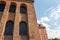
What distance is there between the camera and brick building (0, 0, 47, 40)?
15.7 meters

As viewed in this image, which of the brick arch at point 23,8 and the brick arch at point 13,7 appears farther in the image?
the brick arch at point 23,8

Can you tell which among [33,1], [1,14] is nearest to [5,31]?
[1,14]

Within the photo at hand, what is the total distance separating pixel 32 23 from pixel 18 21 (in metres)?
2.02

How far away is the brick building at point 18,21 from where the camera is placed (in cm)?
1573

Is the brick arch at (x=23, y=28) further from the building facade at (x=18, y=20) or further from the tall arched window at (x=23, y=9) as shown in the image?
the tall arched window at (x=23, y=9)

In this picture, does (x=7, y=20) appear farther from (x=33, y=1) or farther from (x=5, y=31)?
(x=33, y=1)

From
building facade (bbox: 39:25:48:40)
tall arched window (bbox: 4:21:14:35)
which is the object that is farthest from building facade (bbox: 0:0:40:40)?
building facade (bbox: 39:25:48:40)

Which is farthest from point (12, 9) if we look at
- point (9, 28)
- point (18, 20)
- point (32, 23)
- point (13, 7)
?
point (32, 23)

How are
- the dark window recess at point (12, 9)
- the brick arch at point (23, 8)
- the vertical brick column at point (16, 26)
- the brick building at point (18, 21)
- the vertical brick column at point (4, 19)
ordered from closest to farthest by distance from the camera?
the vertical brick column at point (16, 26) < the vertical brick column at point (4, 19) < the brick building at point (18, 21) < the dark window recess at point (12, 9) < the brick arch at point (23, 8)

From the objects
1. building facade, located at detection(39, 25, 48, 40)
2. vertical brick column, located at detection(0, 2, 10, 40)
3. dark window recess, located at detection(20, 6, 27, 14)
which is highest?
dark window recess, located at detection(20, 6, 27, 14)

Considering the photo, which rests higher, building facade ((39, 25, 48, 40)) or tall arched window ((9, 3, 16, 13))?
tall arched window ((9, 3, 16, 13))

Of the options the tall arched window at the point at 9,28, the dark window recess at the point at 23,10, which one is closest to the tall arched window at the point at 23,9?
the dark window recess at the point at 23,10

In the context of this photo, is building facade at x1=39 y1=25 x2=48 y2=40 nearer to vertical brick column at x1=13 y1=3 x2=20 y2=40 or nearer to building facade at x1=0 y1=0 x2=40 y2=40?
building facade at x1=0 y1=0 x2=40 y2=40

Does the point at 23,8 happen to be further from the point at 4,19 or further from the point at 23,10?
the point at 4,19
